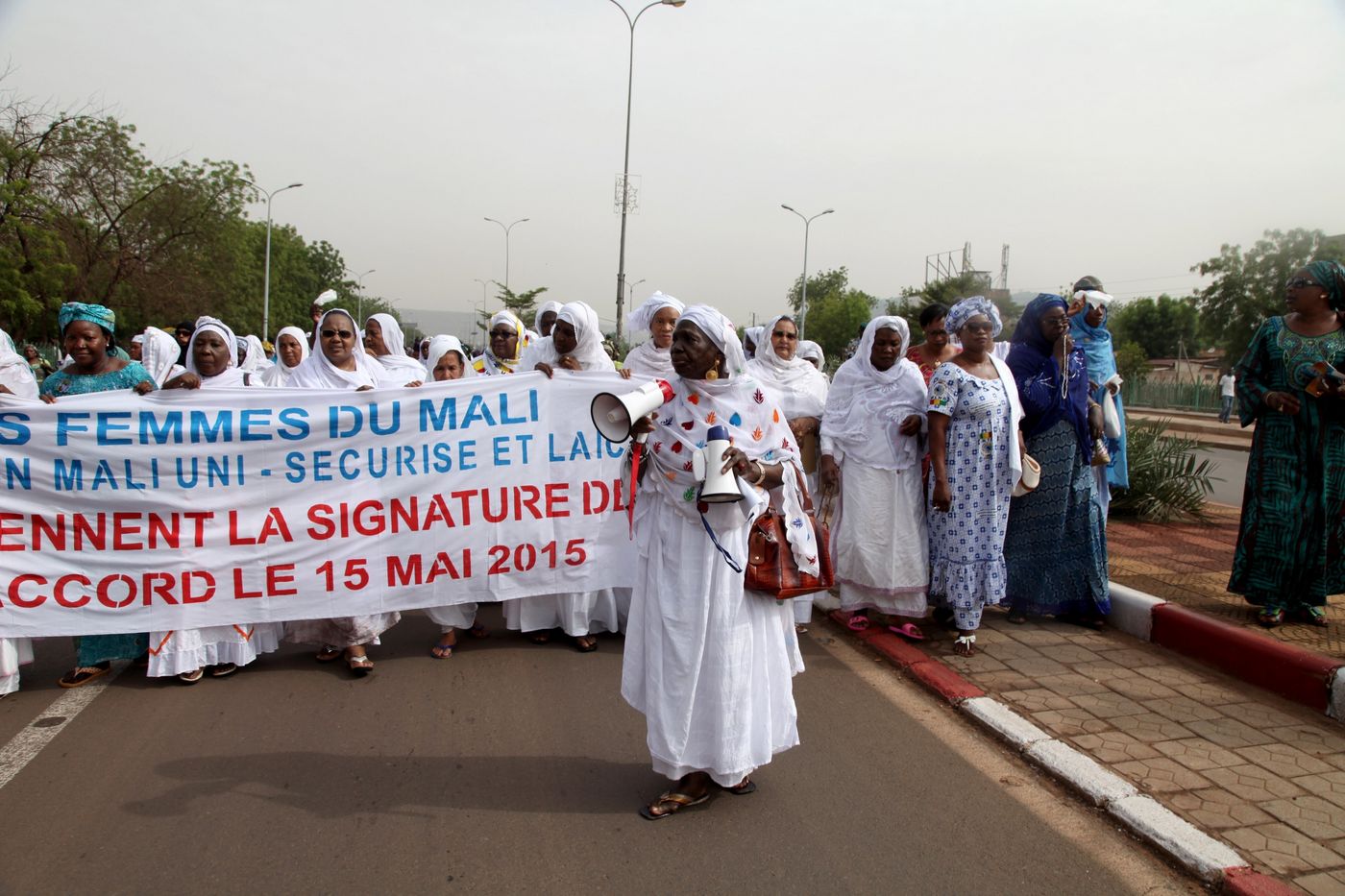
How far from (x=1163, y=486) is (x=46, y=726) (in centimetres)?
877

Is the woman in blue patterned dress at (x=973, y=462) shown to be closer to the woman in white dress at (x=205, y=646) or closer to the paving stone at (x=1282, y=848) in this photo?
the paving stone at (x=1282, y=848)

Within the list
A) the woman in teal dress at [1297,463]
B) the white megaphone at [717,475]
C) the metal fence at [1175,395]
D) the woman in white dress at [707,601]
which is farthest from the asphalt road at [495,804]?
the metal fence at [1175,395]

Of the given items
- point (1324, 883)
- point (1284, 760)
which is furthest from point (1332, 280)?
point (1324, 883)

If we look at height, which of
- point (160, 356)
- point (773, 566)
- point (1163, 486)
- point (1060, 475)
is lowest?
point (1163, 486)

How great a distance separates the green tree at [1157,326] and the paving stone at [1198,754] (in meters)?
65.8

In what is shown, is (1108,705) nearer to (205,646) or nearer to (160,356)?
(205,646)

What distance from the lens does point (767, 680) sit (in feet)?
10.8

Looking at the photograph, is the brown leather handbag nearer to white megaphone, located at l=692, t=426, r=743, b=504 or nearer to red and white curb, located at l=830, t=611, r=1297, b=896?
white megaphone, located at l=692, t=426, r=743, b=504

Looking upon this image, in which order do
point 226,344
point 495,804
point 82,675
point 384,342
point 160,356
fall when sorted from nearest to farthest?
1. point 495,804
2. point 82,675
3. point 226,344
4. point 160,356
5. point 384,342

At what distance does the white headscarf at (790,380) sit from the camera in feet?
19.3

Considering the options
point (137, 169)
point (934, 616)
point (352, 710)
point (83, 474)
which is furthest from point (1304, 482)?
point (137, 169)

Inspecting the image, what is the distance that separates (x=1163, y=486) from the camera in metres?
8.48

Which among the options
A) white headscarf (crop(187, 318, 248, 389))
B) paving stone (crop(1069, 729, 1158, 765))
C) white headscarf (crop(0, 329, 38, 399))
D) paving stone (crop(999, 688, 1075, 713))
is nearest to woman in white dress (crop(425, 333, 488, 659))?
white headscarf (crop(187, 318, 248, 389))

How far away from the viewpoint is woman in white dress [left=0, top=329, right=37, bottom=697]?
4.46 meters
